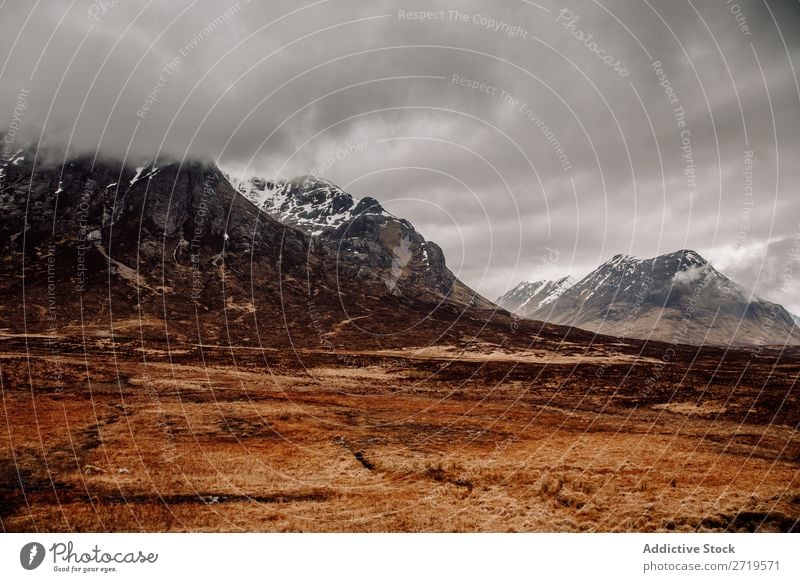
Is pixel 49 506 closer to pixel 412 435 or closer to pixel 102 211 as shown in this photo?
pixel 412 435

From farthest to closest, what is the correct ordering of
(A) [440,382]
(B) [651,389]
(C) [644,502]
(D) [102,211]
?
(D) [102,211], (A) [440,382], (B) [651,389], (C) [644,502]

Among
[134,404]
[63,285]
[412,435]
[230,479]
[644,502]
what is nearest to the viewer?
[644,502]

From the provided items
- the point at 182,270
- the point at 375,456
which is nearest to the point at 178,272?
the point at 182,270

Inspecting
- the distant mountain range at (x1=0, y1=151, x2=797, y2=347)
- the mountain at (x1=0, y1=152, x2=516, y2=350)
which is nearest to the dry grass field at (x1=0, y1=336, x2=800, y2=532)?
the mountain at (x1=0, y1=152, x2=516, y2=350)

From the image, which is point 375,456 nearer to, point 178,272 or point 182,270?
point 178,272

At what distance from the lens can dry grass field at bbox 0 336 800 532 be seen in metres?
16.3

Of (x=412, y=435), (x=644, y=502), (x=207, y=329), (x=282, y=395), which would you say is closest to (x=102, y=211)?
(x=207, y=329)

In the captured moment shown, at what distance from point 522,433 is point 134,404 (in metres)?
28.7

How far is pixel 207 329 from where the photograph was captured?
102062mm

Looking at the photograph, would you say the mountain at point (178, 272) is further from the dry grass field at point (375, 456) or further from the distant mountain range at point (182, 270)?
the dry grass field at point (375, 456)

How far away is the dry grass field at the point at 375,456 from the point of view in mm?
16344

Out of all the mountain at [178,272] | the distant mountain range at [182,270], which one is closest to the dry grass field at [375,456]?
the mountain at [178,272]
